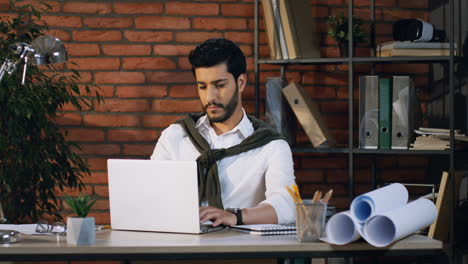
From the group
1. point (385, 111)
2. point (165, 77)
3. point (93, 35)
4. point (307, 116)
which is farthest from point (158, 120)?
point (385, 111)

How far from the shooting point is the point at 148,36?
3.47 metres

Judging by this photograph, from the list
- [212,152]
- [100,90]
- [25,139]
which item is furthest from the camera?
[100,90]

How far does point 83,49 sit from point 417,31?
162cm

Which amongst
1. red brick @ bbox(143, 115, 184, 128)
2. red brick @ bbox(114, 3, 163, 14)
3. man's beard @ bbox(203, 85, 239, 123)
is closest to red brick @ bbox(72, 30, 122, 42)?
red brick @ bbox(114, 3, 163, 14)

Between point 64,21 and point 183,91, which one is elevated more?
point 64,21

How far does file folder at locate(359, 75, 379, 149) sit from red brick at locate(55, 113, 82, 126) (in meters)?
1.40

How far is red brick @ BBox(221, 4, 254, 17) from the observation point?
11.5 feet

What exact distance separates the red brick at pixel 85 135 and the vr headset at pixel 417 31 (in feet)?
5.05

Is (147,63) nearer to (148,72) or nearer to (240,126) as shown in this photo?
(148,72)

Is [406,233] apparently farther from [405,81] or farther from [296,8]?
[296,8]

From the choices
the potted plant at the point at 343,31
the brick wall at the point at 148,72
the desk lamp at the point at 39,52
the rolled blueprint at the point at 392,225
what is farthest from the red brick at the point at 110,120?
the rolled blueprint at the point at 392,225

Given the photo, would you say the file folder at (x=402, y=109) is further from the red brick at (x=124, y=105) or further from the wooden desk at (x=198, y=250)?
the wooden desk at (x=198, y=250)

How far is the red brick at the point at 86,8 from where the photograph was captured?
3445 millimetres

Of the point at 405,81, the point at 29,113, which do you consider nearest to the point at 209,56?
the point at 29,113
